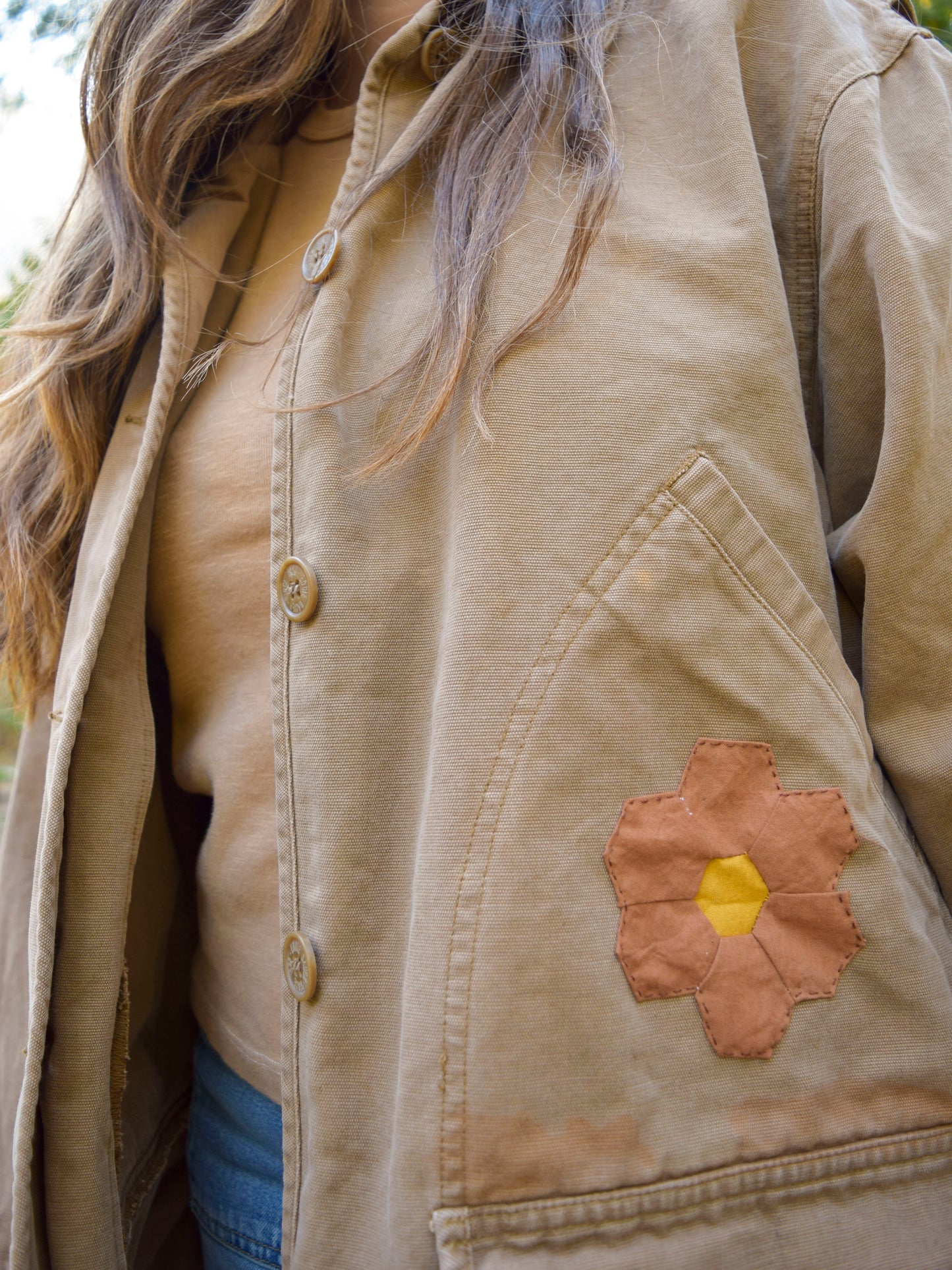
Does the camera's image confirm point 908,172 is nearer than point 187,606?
Yes

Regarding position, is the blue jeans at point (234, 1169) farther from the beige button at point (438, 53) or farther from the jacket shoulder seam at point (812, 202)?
the beige button at point (438, 53)

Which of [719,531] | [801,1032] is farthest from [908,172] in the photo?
[801,1032]

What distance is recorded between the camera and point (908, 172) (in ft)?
2.47

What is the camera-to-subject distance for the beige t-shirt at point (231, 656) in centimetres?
86

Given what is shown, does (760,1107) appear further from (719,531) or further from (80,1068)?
(80,1068)

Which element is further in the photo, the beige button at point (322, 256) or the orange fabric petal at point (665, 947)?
the beige button at point (322, 256)

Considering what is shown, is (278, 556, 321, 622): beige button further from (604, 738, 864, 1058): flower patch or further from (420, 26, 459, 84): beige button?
(420, 26, 459, 84): beige button

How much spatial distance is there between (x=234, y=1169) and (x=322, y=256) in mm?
915

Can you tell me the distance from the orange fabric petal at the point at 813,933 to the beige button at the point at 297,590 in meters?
0.43

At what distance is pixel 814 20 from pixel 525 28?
0.26 metres

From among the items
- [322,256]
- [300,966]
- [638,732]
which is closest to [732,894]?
[638,732]

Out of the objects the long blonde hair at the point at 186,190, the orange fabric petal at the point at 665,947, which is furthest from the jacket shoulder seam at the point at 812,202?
the orange fabric petal at the point at 665,947

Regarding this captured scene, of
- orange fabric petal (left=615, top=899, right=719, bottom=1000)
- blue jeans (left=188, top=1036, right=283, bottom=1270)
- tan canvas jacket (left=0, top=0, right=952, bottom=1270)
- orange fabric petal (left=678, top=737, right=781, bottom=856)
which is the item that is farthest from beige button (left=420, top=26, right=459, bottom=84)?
blue jeans (left=188, top=1036, right=283, bottom=1270)

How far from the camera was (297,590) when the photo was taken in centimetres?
74
